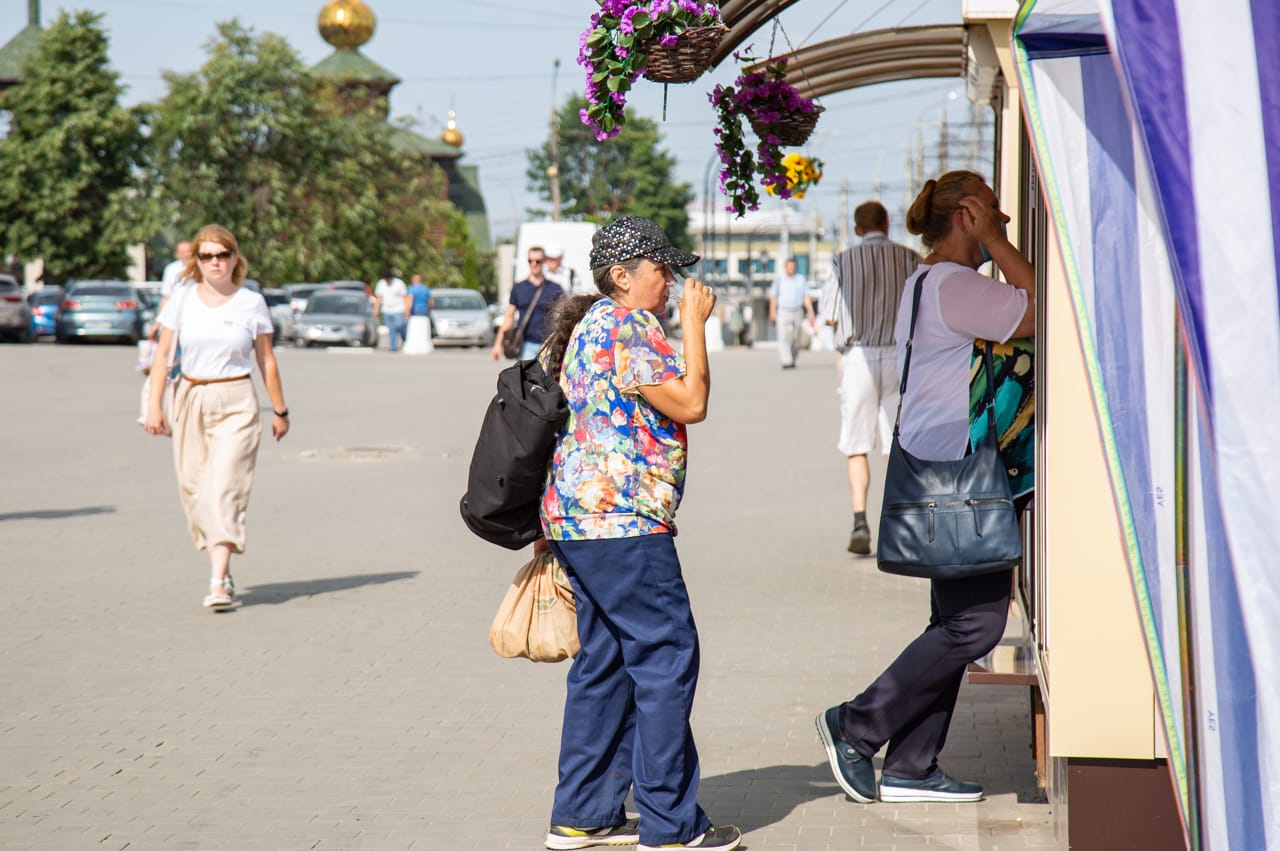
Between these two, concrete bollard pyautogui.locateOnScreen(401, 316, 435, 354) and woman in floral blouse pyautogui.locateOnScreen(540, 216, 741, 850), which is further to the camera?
concrete bollard pyautogui.locateOnScreen(401, 316, 435, 354)

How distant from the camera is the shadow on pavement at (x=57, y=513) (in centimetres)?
1126

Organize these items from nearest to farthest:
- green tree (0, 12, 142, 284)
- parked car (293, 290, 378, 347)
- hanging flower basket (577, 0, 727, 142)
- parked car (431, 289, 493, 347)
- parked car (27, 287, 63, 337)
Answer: hanging flower basket (577, 0, 727, 142) → parked car (293, 290, 378, 347) → parked car (431, 289, 493, 347) → parked car (27, 287, 63, 337) → green tree (0, 12, 142, 284)

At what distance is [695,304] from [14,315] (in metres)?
41.1

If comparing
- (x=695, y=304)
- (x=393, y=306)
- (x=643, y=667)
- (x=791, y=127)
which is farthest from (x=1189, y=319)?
(x=393, y=306)

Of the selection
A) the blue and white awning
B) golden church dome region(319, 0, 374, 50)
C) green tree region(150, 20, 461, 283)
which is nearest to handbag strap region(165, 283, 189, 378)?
the blue and white awning

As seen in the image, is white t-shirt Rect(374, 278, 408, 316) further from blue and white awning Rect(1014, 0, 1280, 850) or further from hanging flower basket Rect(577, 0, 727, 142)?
blue and white awning Rect(1014, 0, 1280, 850)

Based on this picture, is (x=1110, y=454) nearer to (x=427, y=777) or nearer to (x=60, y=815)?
(x=427, y=777)

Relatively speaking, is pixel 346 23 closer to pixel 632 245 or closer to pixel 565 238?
pixel 565 238

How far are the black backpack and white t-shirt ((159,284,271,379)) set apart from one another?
13.0 feet

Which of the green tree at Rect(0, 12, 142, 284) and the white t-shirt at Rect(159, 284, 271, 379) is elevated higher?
the green tree at Rect(0, 12, 142, 284)

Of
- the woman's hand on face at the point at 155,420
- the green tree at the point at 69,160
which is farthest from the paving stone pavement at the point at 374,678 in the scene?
the green tree at the point at 69,160

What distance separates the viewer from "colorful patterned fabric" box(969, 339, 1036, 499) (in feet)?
15.3

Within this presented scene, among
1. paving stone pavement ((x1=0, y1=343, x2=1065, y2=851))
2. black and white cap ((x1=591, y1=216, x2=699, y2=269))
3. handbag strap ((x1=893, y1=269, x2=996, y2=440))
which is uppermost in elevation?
black and white cap ((x1=591, y1=216, x2=699, y2=269))

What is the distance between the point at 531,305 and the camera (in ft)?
46.1
